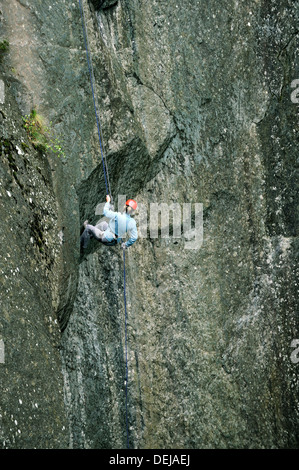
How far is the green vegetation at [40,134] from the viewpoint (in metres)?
10.5

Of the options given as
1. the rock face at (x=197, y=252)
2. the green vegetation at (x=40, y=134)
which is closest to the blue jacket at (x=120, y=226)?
the rock face at (x=197, y=252)

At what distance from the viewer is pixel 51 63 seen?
11.1 metres

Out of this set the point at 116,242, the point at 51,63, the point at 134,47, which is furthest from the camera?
the point at 134,47

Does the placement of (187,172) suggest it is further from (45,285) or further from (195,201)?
(45,285)

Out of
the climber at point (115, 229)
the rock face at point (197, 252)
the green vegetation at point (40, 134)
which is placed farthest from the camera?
the rock face at point (197, 252)

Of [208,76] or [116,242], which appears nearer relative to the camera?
[116,242]

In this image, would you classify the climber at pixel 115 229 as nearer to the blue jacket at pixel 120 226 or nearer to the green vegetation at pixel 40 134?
the blue jacket at pixel 120 226

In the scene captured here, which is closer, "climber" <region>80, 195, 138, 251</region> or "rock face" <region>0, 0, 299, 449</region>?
"climber" <region>80, 195, 138, 251</region>

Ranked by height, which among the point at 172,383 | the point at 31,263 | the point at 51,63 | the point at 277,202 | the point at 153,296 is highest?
the point at 51,63

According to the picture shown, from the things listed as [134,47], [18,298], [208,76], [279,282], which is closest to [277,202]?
[279,282]

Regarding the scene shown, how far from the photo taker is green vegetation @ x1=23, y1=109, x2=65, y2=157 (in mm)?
10523

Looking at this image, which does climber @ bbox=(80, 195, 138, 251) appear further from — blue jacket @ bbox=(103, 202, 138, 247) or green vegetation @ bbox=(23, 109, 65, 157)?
green vegetation @ bbox=(23, 109, 65, 157)

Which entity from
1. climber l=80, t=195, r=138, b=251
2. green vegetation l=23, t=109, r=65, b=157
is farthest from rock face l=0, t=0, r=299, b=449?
green vegetation l=23, t=109, r=65, b=157

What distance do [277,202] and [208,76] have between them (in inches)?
117
